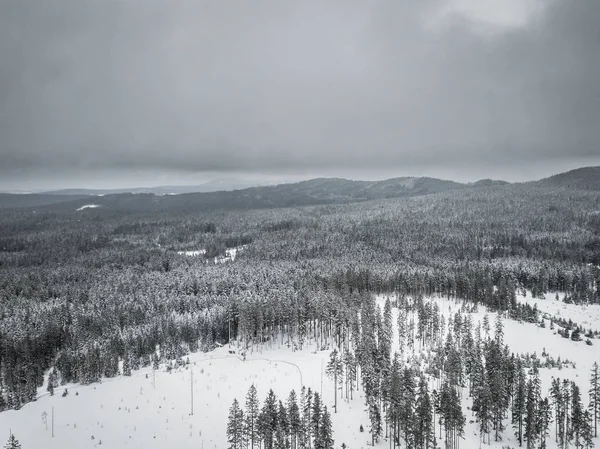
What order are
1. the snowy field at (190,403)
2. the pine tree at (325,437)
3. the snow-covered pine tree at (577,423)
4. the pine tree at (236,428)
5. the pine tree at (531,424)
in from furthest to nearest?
the snowy field at (190,403) < the pine tree at (531,424) < the snow-covered pine tree at (577,423) < the pine tree at (236,428) < the pine tree at (325,437)

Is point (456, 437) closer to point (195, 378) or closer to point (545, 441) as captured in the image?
point (545, 441)

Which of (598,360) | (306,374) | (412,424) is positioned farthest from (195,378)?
(598,360)

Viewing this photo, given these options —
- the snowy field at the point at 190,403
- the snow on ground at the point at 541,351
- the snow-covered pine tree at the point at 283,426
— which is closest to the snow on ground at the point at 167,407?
the snowy field at the point at 190,403

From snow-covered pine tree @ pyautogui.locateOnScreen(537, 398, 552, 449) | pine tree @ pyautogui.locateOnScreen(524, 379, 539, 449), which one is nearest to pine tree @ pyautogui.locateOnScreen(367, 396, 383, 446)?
pine tree @ pyautogui.locateOnScreen(524, 379, 539, 449)

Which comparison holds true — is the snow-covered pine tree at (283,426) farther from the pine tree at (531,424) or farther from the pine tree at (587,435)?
the pine tree at (587,435)

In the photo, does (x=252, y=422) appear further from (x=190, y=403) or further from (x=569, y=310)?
(x=569, y=310)

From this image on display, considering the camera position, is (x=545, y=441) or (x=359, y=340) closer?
(x=545, y=441)
